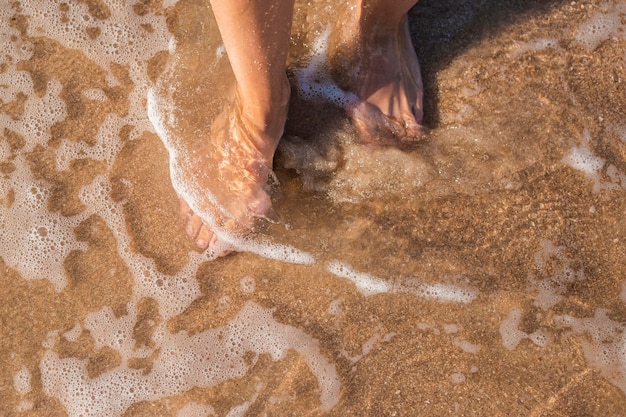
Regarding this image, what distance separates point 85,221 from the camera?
6.63ft

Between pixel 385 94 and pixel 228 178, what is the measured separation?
0.68m

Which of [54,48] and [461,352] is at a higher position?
[54,48]

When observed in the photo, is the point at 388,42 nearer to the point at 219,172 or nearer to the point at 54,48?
the point at 219,172

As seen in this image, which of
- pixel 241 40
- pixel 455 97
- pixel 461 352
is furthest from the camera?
pixel 455 97

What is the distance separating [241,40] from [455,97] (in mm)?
978

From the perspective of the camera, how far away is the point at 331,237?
2.00 meters

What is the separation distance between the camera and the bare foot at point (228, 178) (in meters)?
1.84

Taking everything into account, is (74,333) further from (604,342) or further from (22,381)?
(604,342)

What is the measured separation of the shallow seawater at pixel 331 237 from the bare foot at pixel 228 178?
0.23 feet

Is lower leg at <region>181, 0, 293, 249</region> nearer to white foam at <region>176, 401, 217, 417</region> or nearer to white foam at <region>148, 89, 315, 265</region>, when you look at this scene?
white foam at <region>148, 89, 315, 265</region>

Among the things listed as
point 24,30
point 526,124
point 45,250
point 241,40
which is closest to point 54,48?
point 24,30

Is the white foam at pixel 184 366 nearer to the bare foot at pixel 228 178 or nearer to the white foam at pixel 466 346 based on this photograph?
the bare foot at pixel 228 178

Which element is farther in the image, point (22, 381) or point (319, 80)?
point (319, 80)

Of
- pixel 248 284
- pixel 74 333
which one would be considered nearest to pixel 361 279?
pixel 248 284
